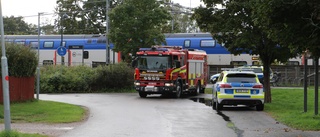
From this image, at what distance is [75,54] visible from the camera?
168 feet

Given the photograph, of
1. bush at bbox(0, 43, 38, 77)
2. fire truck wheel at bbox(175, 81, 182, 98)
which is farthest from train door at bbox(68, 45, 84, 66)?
bush at bbox(0, 43, 38, 77)

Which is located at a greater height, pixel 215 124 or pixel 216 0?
pixel 216 0

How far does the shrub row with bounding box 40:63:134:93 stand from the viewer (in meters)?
34.2

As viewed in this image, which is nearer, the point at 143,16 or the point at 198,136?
the point at 198,136

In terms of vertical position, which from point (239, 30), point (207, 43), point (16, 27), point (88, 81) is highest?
point (16, 27)

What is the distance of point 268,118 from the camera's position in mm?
17250

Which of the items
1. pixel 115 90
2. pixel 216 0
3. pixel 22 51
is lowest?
pixel 115 90

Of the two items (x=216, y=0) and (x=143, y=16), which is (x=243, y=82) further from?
(x=143, y=16)

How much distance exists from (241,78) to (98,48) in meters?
32.4

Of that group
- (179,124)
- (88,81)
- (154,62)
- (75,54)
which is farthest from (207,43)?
(179,124)

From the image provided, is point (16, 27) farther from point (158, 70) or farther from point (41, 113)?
point (41, 113)

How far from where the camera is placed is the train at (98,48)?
47594mm

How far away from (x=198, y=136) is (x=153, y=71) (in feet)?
47.6

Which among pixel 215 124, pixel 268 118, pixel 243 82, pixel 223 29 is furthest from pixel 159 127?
pixel 223 29
